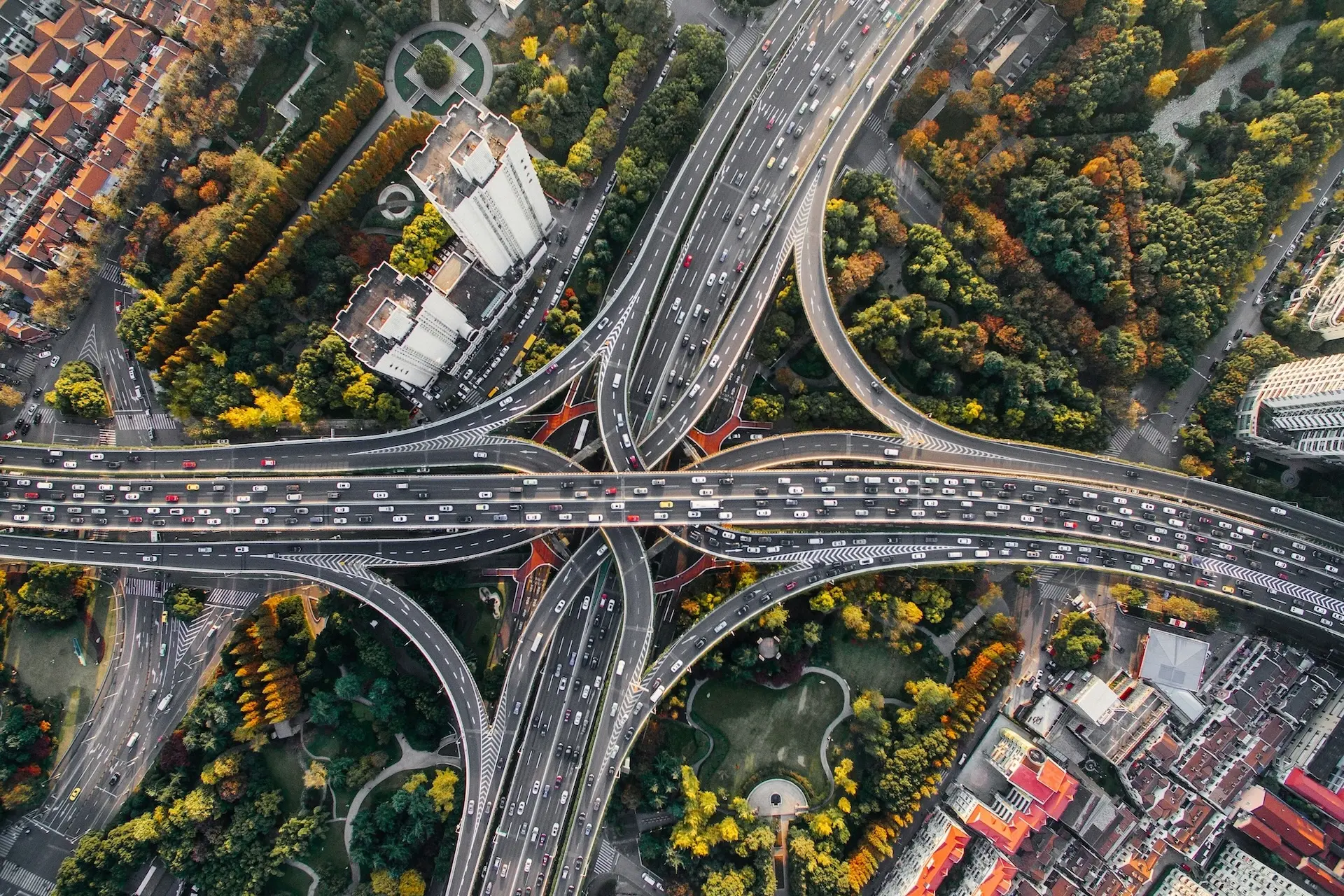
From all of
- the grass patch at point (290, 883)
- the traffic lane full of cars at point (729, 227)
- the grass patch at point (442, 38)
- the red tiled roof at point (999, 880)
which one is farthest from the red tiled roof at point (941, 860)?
the grass patch at point (442, 38)

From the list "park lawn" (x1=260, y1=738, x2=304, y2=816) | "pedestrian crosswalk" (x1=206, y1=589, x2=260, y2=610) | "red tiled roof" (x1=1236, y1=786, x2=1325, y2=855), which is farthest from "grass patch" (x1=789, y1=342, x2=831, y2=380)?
Answer: "park lawn" (x1=260, y1=738, x2=304, y2=816)

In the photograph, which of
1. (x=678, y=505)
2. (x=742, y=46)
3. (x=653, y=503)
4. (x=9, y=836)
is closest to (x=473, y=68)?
(x=742, y=46)

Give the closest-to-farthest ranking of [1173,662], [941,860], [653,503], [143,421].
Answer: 1. [941,860]
2. [653,503]
3. [1173,662]
4. [143,421]

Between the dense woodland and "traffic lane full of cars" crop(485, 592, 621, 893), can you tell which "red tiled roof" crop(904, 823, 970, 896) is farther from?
the dense woodland

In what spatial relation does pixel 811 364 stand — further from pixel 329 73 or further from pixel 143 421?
pixel 143 421

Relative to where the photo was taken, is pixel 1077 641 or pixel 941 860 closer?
pixel 941 860

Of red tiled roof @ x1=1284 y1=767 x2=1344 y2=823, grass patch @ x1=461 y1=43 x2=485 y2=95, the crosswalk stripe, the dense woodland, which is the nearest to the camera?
red tiled roof @ x1=1284 y1=767 x2=1344 y2=823

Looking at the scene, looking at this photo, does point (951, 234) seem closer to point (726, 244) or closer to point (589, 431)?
point (726, 244)
